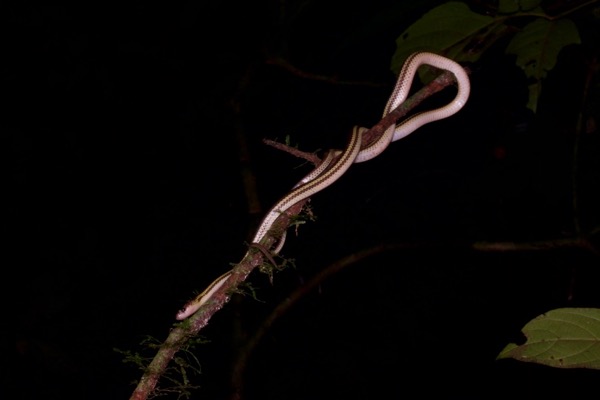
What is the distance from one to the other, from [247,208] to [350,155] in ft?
6.31

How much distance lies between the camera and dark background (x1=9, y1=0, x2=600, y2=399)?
357cm

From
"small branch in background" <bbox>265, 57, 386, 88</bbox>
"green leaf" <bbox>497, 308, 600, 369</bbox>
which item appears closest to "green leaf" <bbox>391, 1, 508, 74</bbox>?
"green leaf" <bbox>497, 308, 600, 369</bbox>

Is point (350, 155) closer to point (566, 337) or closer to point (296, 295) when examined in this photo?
point (566, 337)

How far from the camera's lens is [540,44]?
1.31 m

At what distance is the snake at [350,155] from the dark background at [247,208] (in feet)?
4.52

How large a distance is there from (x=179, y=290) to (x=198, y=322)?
9.49ft

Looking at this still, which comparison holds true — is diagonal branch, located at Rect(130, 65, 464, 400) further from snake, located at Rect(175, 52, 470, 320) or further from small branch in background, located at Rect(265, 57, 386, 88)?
small branch in background, located at Rect(265, 57, 386, 88)

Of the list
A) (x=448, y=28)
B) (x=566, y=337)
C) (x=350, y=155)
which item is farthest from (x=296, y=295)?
(x=566, y=337)

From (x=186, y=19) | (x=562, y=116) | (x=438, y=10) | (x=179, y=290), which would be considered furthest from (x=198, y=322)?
(x=179, y=290)

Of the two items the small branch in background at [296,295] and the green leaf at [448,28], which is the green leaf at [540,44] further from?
the small branch in background at [296,295]

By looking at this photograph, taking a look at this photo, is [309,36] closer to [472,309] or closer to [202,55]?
[202,55]

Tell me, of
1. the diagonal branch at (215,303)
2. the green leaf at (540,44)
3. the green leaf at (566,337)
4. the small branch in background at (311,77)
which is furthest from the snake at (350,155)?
the green leaf at (566,337)

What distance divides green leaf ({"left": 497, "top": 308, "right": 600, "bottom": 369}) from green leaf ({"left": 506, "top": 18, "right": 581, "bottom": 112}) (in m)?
0.66

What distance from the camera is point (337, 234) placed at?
13.8ft
